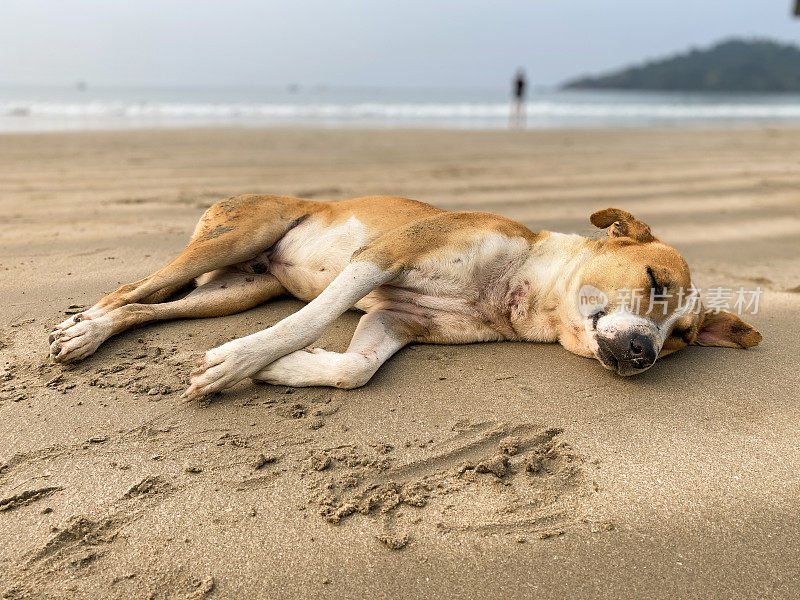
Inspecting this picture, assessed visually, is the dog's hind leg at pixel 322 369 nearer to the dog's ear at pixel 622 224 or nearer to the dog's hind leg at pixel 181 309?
the dog's hind leg at pixel 181 309

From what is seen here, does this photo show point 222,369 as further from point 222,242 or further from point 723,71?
point 723,71

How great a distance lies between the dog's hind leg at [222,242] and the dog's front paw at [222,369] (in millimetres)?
1042

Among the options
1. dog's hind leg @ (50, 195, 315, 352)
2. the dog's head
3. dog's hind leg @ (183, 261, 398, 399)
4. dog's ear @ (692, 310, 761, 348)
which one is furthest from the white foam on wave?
dog's ear @ (692, 310, 761, 348)

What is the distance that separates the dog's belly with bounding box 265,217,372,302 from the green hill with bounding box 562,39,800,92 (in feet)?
236

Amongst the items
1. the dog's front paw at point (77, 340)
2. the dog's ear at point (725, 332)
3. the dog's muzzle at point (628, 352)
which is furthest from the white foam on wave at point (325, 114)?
the dog's muzzle at point (628, 352)

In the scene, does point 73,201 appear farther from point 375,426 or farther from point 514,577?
point 514,577

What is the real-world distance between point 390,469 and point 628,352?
142 cm

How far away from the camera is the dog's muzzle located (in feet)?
10.0

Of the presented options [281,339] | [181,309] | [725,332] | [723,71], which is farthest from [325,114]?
[723,71]

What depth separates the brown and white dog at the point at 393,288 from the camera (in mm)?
3068

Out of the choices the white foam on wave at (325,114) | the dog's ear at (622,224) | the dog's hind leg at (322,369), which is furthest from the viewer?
the white foam on wave at (325,114)

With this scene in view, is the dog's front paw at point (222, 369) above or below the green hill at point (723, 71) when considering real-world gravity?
below

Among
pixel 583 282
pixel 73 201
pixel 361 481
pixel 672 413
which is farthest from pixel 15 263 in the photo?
pixel 672 413

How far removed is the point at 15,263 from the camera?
4621 mm
